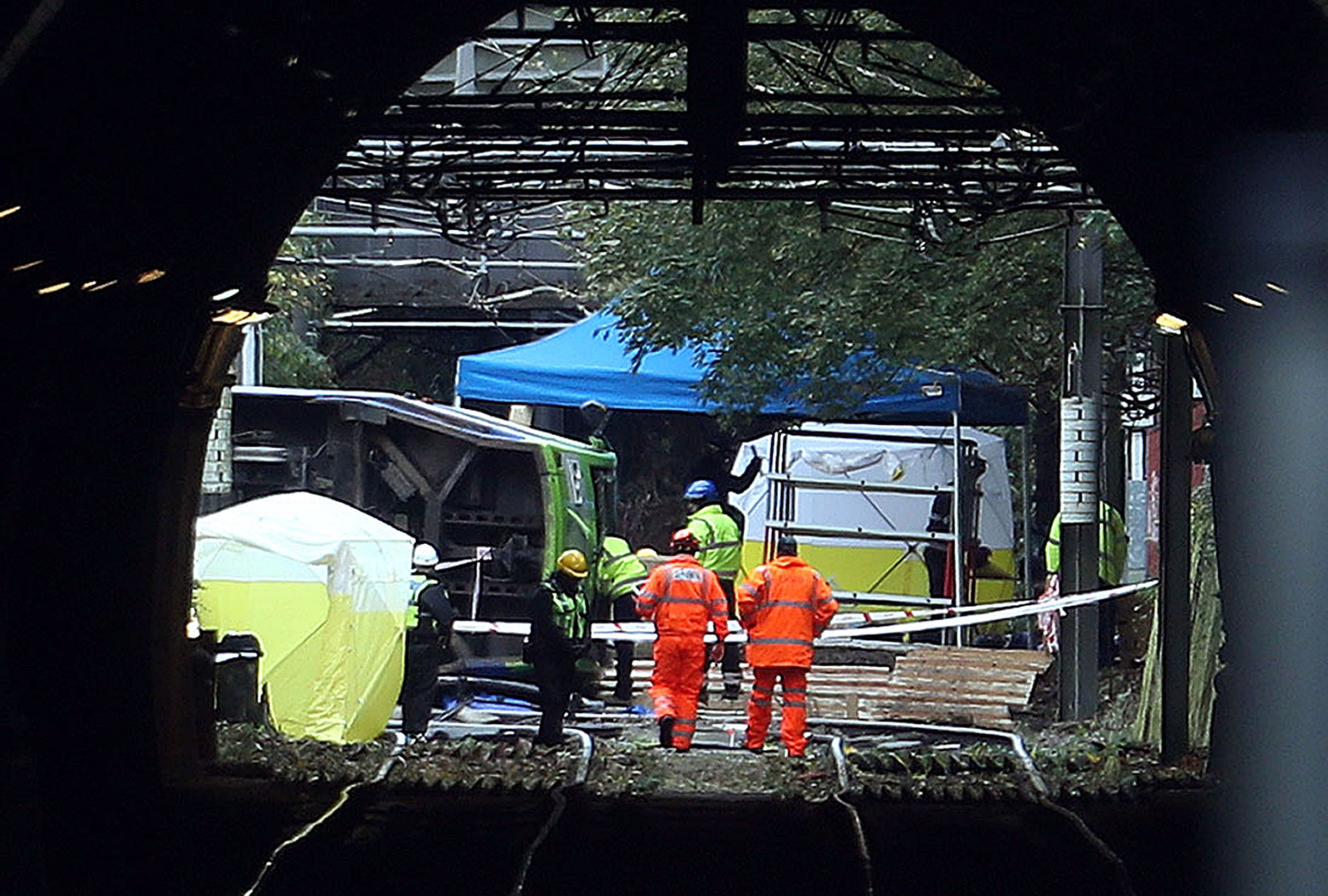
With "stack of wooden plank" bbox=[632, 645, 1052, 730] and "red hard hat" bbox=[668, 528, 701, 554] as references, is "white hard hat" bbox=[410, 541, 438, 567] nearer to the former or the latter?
"red hard hat" bbox=[668, 528, 701, 554]

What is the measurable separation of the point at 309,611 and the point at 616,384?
8.45 meters

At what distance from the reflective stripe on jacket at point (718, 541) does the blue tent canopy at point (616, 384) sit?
3.89ft

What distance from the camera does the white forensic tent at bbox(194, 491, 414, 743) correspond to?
15.9 metres

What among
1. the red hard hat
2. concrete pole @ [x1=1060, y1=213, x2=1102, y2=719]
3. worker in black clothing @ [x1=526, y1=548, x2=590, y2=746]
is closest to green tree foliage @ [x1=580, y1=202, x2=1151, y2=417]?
concrete pole @ [x1=1060, y1=213, x2=1102, y2=719]

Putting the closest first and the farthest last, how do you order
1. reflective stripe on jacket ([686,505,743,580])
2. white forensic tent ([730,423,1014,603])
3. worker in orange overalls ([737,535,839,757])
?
worker in orange overalls ([737,535,839,757]) → reflective stripe on jacket ([686,505,743,580]) → white forensic tent ([730,423,1014,603])

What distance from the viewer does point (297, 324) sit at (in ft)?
97.2

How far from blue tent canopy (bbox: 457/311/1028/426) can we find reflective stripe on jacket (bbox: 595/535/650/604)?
5.69 feet

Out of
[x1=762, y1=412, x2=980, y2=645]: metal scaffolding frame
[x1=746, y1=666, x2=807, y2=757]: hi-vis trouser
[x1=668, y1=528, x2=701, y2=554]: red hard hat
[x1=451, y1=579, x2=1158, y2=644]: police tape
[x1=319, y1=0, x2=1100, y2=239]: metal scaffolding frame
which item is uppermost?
[x1=319, y1=0, x2=1100, y2=239]: metal scaffolding frame

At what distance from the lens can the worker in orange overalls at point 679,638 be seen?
16.2m

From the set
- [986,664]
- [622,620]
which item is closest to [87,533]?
[986,664]

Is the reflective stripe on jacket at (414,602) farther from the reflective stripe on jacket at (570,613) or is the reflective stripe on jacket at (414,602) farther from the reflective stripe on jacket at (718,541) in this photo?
the reflective stripe on jacket at (718,541)

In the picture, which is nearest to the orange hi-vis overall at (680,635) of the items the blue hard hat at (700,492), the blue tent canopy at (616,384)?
the blue hard hat at (700,492)

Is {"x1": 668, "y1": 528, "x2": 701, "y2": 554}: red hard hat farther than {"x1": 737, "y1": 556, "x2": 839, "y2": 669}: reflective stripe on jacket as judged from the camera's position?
Yes

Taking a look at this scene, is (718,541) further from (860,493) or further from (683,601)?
(683,601)
